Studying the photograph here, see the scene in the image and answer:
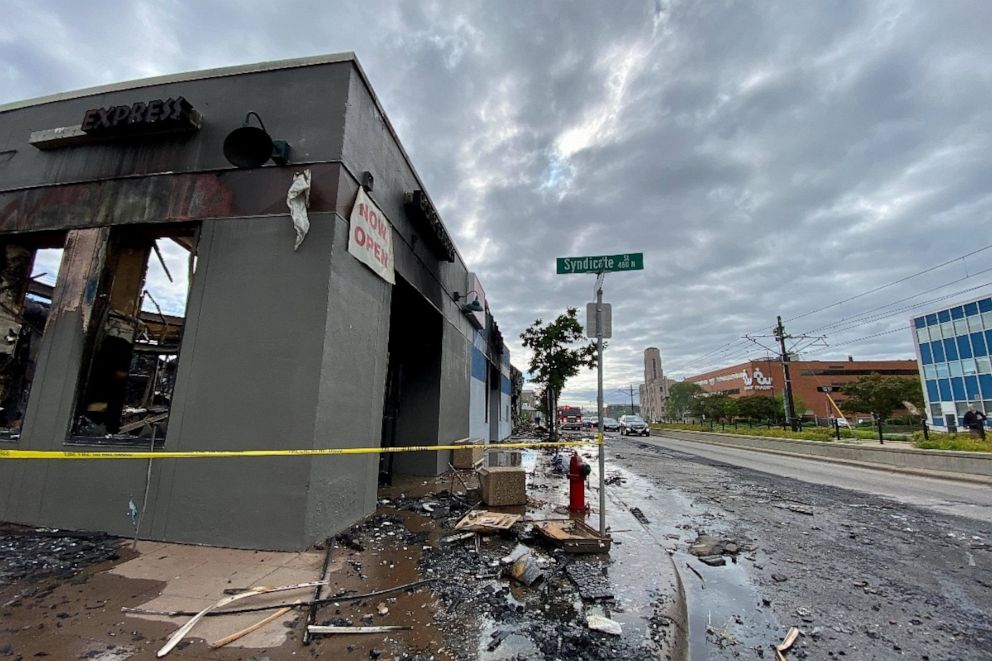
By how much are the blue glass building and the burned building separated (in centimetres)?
5108

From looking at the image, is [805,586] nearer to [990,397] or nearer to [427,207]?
[427,207]

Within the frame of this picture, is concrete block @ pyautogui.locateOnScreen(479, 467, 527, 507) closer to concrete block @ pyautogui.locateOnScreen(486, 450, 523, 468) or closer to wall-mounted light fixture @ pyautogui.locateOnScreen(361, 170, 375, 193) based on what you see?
concrete block @ pyautogui.locateOnScreen(486, 450, 523, 468)

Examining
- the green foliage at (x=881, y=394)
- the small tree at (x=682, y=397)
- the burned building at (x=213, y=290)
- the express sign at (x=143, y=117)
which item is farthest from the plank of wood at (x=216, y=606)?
the small tree at (x=682, y=397)

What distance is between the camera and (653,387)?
433 ft

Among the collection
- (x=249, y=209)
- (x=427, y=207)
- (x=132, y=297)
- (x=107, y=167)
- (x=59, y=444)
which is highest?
(x=427, y=207)

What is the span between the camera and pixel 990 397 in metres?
34.4

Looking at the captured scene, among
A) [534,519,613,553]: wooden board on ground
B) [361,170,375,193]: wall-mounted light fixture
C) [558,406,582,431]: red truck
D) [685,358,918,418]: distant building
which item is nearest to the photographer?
[534,519,613,553]: wooden board on ground

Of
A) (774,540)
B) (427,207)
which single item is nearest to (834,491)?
(774,540)

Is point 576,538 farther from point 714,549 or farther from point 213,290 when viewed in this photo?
point 213,290

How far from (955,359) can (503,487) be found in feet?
169

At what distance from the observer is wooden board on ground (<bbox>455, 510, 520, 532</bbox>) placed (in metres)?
5.40

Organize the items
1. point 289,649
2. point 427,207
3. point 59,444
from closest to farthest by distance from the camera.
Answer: point 289,649 → point 59,444 → point 427,207

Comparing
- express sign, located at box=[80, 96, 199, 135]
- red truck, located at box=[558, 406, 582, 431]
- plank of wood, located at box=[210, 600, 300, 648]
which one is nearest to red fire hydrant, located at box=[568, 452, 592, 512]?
plank of wood, located at box=[210, 600, 300, 648]

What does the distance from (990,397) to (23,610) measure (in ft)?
179
